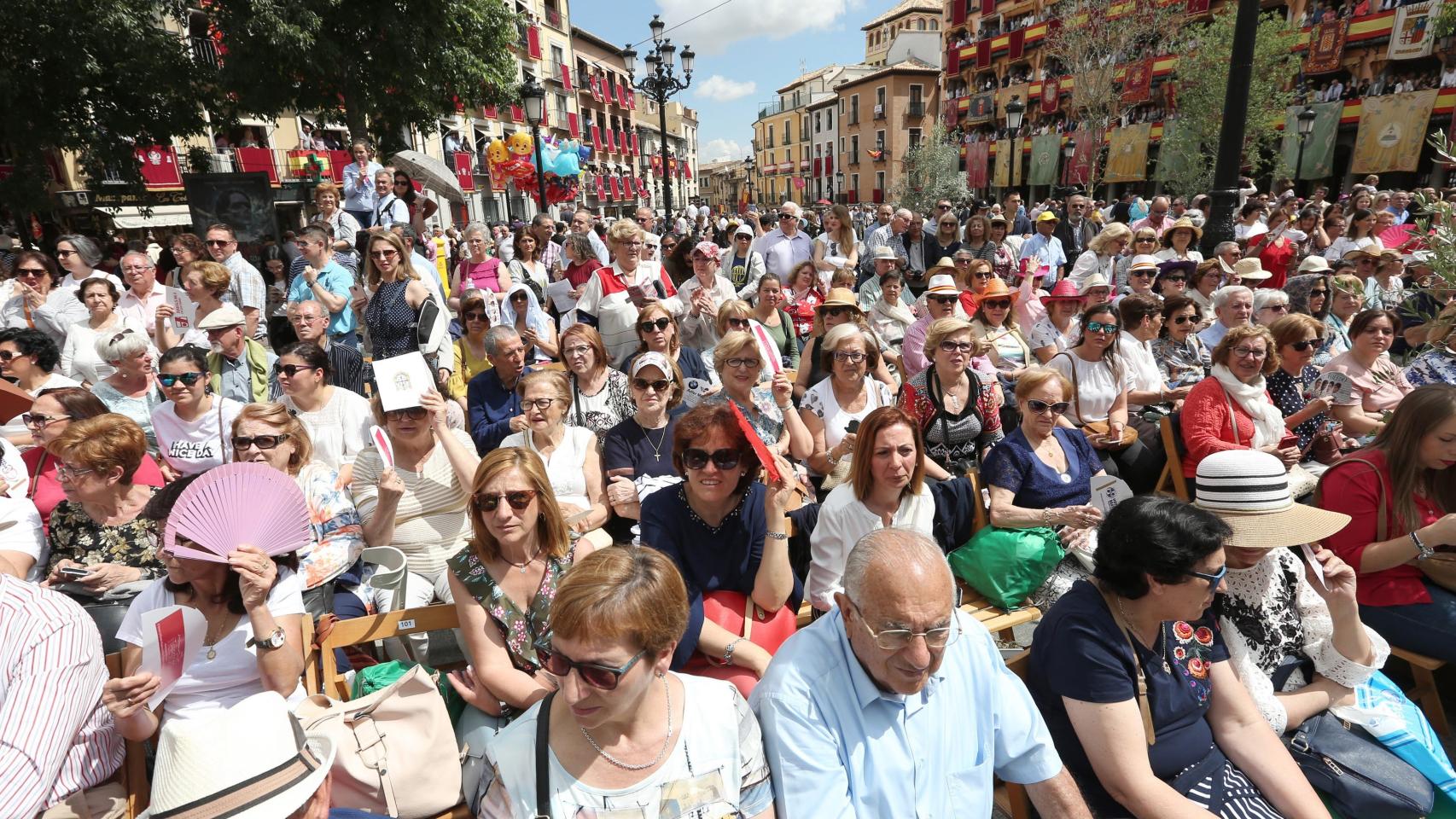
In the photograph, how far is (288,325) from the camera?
691 centimetres

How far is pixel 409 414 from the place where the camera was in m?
3.42

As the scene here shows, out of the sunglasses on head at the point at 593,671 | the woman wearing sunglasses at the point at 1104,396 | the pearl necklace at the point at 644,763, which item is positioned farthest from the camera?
the woman wearing sunglasses at the point at 1104,396

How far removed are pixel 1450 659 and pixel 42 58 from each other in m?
17.3

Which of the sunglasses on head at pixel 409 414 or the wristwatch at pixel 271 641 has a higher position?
the sunglasses on head at pixel 409 414

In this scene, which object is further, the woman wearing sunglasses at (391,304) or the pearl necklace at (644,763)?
the woman wearing sunglasses at (391,304)

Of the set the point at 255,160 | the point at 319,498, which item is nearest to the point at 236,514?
the point at 319,498

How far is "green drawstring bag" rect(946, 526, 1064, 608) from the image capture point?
3.08 meters

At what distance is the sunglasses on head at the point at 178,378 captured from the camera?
3773 mm

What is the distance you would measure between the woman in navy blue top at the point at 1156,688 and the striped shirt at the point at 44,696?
9.45 ft

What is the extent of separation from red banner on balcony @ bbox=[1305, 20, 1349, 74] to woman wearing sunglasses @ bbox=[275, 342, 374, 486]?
37189 millimetres

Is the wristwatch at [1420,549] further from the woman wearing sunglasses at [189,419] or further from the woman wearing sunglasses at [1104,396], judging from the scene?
the woman wearing sunglasses at [189,419]

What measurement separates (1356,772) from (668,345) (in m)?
3.91

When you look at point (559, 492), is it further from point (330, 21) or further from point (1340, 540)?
point (330, 21)

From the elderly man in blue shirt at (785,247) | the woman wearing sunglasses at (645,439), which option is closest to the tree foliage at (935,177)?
the elderly man in blue shirt at (785,247)
